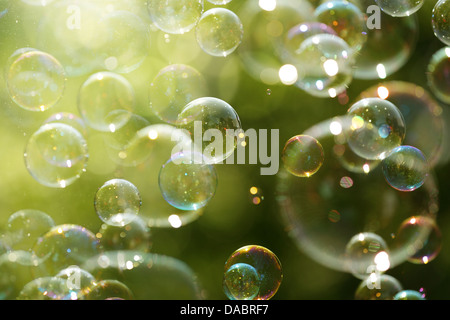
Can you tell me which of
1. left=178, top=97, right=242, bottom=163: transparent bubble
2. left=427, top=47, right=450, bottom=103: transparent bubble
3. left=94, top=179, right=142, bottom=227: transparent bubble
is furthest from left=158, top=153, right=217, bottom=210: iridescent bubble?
left=427, top=47, right=450, bottom=103: transparent bubble

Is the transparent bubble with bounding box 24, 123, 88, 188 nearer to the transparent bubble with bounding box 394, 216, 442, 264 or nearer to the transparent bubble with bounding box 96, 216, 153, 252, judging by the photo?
the transparent bubble with bounding box 96, 216, 153, 252

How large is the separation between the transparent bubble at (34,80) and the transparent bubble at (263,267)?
1.79 m

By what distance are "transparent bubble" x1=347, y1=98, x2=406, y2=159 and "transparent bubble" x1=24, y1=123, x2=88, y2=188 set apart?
2.03 m

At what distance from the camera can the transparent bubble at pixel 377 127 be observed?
3322 mm

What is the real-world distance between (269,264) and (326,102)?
91.2 inches

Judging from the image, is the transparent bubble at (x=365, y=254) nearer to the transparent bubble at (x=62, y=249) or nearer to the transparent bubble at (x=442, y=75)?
the transparent bubble at (x=442, y=75)

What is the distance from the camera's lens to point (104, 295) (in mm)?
3303

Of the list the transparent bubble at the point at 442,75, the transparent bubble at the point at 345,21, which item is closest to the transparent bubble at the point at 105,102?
the transparent bubble at the point at 345,21

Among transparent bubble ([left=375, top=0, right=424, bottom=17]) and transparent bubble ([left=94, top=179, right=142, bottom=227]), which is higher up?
transparent bubble ([left=375, top=0, right=424, bottom=17])

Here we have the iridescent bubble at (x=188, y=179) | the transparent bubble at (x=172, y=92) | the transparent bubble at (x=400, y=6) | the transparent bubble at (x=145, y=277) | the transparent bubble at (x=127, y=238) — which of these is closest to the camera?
the iridescent bubble at (x=188, y=179)

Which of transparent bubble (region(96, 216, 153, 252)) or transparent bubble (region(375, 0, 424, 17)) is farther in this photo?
transparent bubble (region(96, 216, 153, 252))

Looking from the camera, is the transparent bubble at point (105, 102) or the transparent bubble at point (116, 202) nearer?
the transparent bubble at point (116, 202)

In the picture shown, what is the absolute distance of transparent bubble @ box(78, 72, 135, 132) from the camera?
3697 mm
